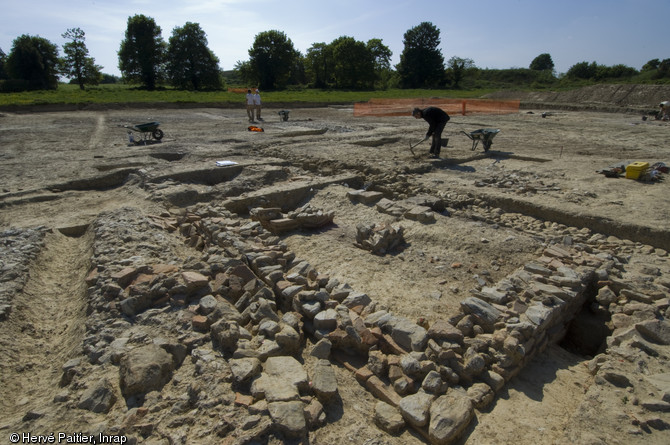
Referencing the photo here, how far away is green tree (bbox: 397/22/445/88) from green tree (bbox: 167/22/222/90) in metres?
27.7

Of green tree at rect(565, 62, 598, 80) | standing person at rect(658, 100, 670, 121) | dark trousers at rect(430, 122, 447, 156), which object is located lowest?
dark trousers at rect(430, 122, 447, 156)

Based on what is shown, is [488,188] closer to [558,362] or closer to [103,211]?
[558,362]

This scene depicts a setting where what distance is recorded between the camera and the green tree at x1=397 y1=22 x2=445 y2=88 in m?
56.0

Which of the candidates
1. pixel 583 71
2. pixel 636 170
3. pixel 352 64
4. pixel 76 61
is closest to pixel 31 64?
pixel 76 61

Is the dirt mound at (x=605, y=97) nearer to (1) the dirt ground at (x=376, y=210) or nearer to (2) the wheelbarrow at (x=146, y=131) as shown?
(1) the dirt ground at (x=376, y=210)

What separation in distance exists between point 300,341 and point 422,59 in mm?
59926

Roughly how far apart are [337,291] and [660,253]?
4297mm

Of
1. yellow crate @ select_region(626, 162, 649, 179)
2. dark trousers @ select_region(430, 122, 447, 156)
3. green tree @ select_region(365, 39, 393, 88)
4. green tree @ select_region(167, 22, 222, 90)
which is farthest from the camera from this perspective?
green tree @ select_region(365, 39, 393, 88)

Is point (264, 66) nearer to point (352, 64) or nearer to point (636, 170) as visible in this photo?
point (352, 64)

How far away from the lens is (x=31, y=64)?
132 ft

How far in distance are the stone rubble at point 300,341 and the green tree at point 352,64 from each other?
53.0 meters

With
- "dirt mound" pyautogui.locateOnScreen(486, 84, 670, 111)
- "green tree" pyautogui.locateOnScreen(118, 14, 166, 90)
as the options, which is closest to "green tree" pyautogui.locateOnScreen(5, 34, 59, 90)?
"green tree" pyautogui.locateOnScreen(118, 14, 166, 90)

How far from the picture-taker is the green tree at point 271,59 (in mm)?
50562

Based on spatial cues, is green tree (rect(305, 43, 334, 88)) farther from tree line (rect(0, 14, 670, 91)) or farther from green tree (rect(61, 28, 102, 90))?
green tree (rect(61, 28, 102, 90))
